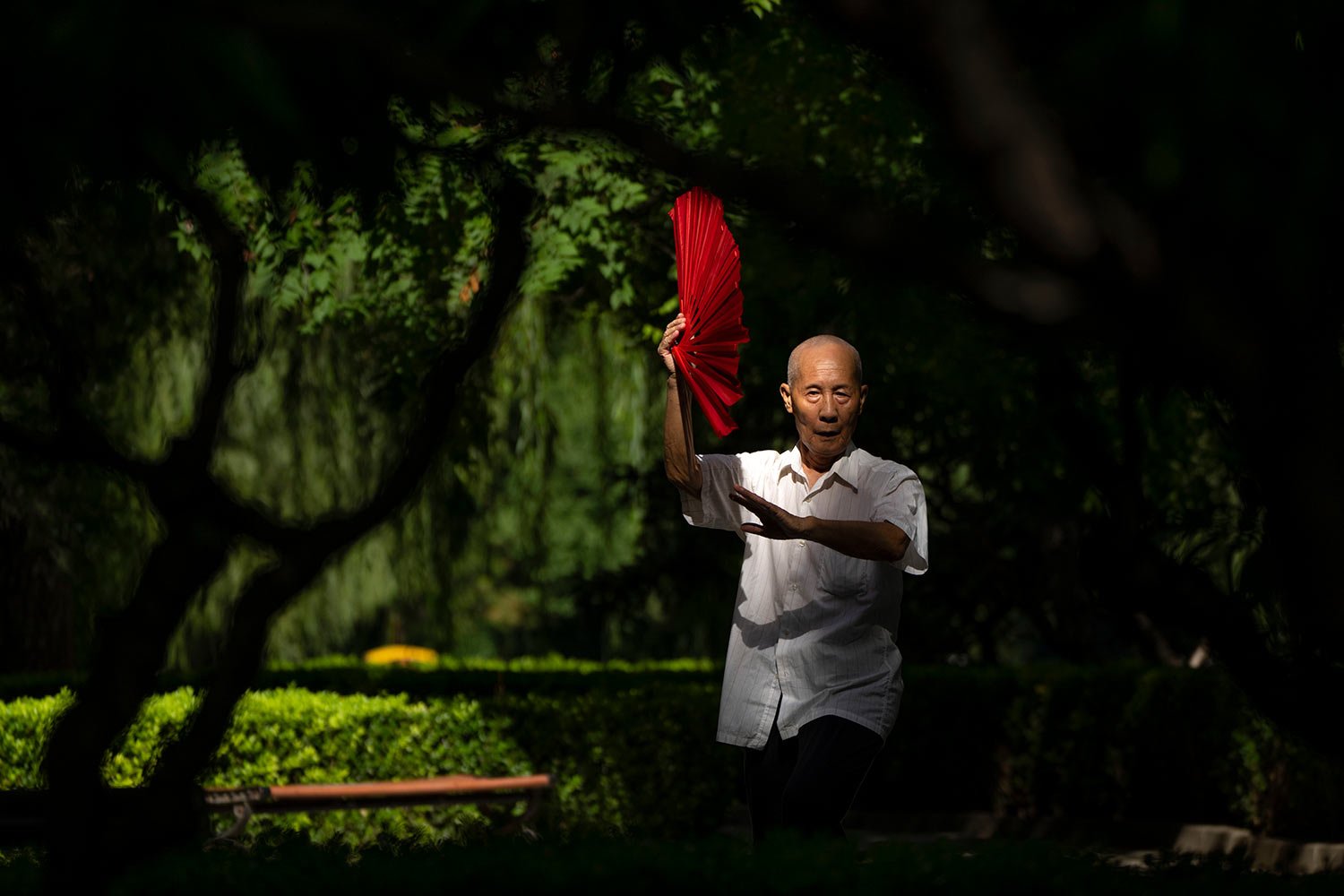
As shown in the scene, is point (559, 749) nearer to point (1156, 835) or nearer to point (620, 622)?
point (1156, 835)

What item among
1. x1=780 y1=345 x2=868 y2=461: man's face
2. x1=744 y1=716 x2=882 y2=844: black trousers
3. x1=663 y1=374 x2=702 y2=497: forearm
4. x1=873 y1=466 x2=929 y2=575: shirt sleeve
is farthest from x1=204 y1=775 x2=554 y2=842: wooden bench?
x1=873 y1=466 x2=929 y2=575: shirt sleeve

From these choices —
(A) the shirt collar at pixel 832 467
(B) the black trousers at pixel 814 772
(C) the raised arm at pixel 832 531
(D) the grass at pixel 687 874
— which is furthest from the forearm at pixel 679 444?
(D) the grass at pixel 687 874

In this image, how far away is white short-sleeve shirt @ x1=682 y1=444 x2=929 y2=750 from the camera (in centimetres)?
498

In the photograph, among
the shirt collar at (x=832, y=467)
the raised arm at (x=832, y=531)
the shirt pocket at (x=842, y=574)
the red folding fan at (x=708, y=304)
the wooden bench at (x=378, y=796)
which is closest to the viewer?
the raised arm at (x=832, y=531)

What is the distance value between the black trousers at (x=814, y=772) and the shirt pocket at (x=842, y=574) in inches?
13.9

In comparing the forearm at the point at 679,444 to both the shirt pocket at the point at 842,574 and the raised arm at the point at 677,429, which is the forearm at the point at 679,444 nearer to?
the raised arm at the point at 677,429

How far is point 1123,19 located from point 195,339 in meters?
14.5

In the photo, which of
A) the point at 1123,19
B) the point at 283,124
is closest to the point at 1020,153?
the point at 1123,19

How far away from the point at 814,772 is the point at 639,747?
745 cm

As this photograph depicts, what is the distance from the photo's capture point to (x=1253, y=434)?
3.42 m

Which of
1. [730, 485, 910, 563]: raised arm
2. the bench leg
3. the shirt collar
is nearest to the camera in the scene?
[730, 485, 910, 563]: raised arm

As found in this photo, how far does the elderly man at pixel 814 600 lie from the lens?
16.1 ft

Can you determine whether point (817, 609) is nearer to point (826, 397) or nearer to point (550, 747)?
point (826, 397)

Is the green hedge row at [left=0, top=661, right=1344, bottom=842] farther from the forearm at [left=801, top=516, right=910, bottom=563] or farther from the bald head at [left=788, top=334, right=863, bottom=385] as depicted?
the forearm at [left=801, top=516, right=910, bottom=563]
